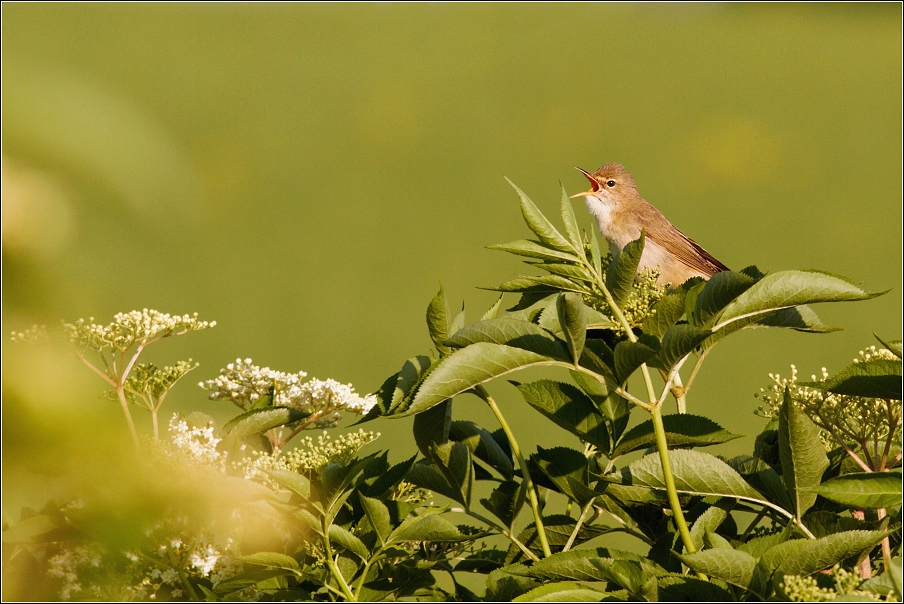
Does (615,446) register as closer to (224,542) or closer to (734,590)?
(734,590)

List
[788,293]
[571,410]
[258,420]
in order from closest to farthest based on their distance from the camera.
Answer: [788,293]
[571,410]
[258,420]

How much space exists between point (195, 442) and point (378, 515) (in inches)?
11.5

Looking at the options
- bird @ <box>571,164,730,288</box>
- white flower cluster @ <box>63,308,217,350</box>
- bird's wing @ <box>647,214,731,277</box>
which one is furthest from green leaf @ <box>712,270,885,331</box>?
bird's wing @ <box>647,214,731,277</box>

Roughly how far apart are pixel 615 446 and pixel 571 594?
31 centimetres

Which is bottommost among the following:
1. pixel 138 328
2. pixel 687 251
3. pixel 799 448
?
pixel 799 448

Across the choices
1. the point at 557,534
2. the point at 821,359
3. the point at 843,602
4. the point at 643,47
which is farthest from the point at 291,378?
the point at 643,47

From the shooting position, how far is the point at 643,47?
268 inches

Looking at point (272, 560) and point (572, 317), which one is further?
point (272, 560)

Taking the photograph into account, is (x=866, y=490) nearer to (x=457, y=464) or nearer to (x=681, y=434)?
(x=681, y=434)

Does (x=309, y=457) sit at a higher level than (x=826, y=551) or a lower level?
higher

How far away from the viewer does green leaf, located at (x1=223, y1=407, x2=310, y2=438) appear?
4.48ft

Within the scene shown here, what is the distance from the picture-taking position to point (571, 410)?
4.18 feet

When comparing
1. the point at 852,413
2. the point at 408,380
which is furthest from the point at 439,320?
the point at 852,413

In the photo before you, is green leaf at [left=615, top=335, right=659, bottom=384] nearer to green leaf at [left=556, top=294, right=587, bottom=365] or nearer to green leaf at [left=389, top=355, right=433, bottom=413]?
green leaf at [left=556, top=294, right=587, bottom=365]
